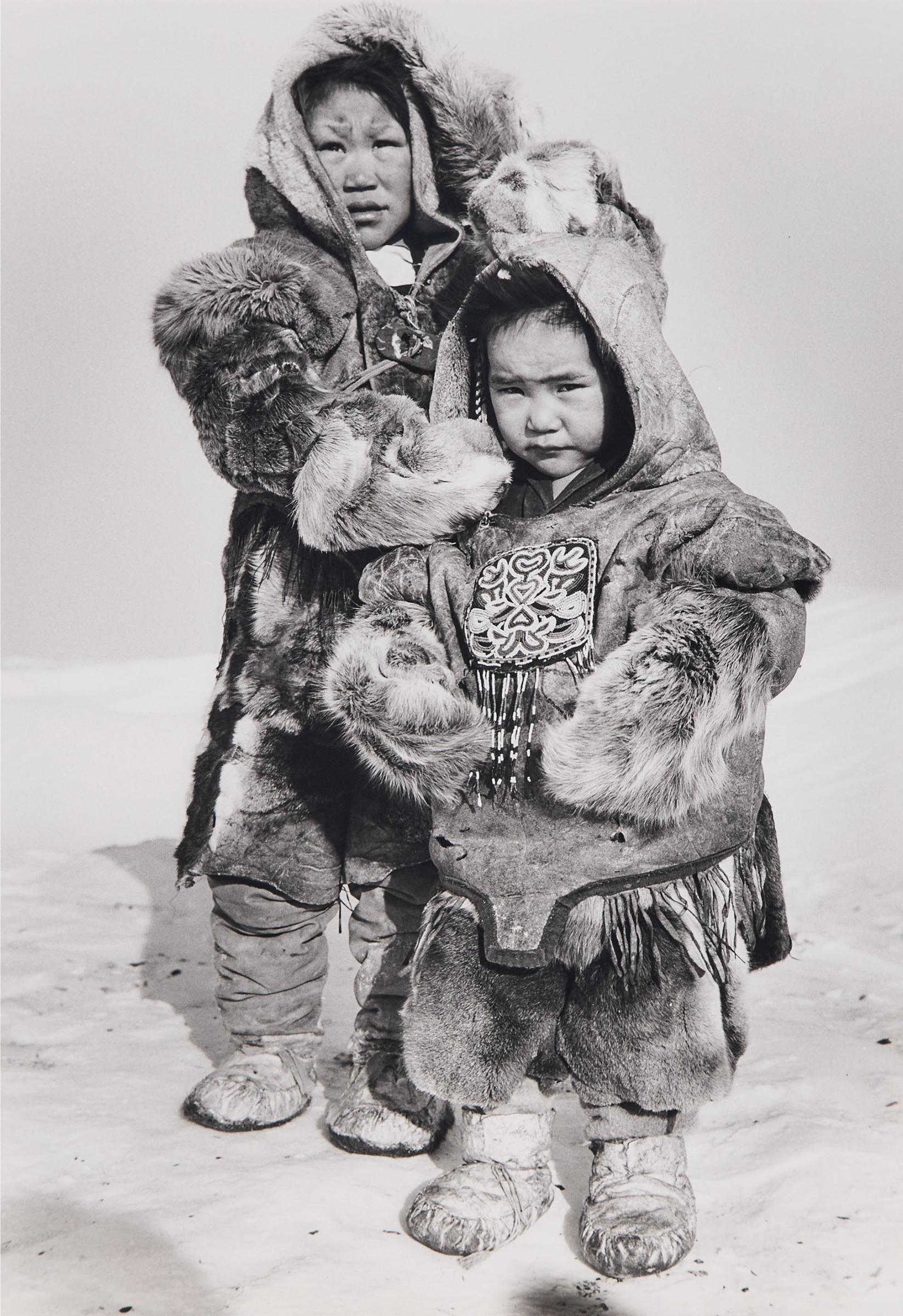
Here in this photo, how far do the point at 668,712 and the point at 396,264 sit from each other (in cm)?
144

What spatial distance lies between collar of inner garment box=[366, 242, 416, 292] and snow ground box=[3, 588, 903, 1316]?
162 cm

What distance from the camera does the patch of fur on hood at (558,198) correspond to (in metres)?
2.09

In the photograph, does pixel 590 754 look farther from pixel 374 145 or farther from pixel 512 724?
pixel 374 145

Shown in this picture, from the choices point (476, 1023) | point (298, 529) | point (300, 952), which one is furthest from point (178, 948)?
point (476, 1023)

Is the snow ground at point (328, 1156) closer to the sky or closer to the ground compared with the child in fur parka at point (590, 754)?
closer to the ground

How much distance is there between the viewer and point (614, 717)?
1700mm

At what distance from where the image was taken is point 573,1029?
6.07 ft

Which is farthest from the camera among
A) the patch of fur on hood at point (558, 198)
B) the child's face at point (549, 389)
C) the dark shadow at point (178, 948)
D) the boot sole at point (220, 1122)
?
the dark shadow at point (178, 948)

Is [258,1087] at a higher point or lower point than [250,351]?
lower

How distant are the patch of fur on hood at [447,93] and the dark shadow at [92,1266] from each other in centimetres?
189

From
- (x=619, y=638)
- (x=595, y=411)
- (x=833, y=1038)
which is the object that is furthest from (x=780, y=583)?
(x=833, y=1038)

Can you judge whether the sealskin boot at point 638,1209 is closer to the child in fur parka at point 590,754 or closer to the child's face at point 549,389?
the child in fur parka at point 590,754

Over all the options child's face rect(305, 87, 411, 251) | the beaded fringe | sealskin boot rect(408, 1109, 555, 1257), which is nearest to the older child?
child's face rect(305, 87, 411, 251)

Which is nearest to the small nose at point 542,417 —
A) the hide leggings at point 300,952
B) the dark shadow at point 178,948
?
the hide leggings at point 300,952
